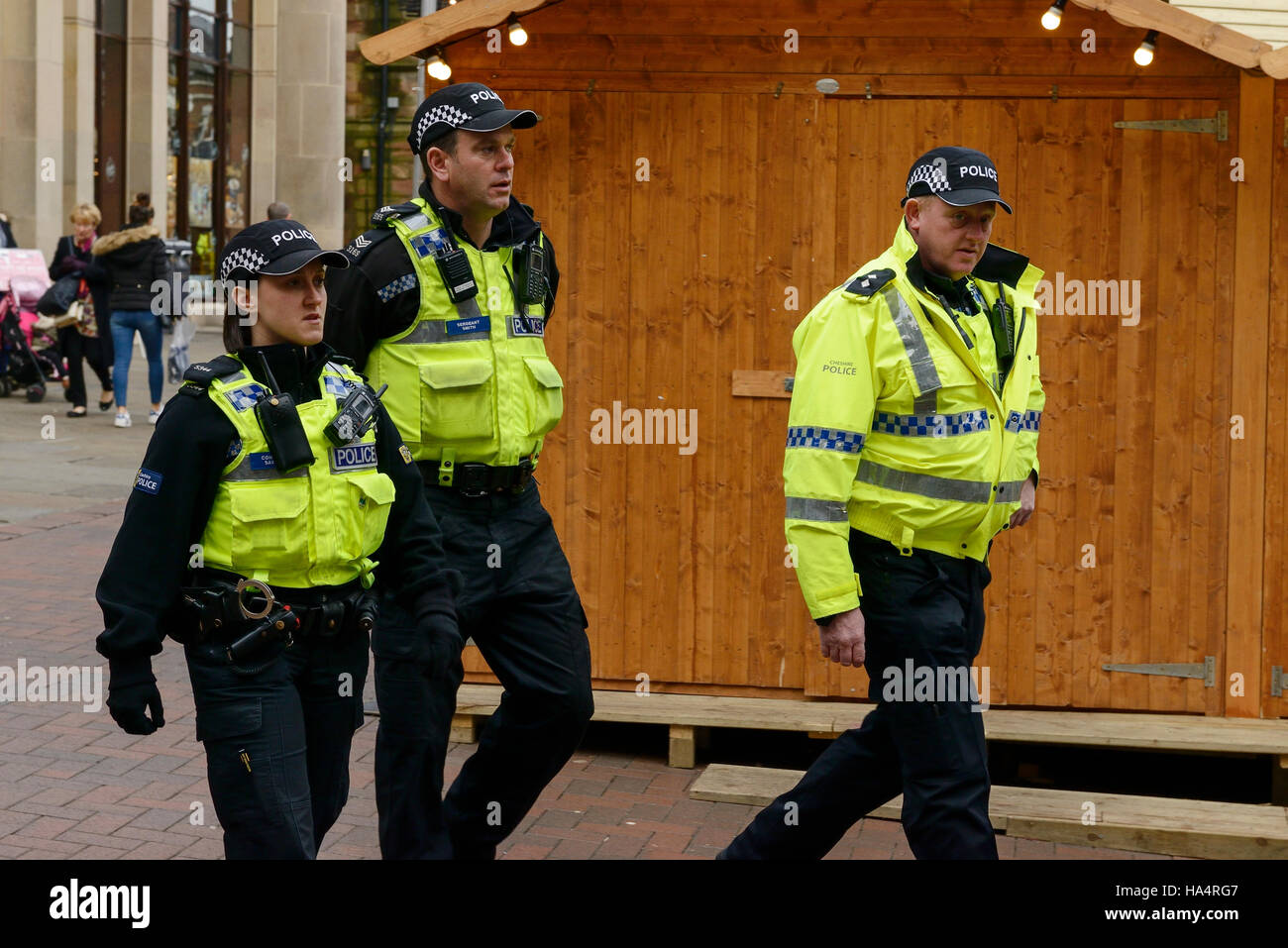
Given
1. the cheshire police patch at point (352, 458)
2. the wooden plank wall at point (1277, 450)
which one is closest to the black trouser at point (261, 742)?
the cheshire police patch at point (352, 458)

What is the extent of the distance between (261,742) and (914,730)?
1581 millimetres

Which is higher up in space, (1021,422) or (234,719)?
(1021,422)

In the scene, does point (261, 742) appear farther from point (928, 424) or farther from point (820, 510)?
point (928, 424)

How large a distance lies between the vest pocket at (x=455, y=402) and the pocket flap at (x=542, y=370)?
0.14 metres

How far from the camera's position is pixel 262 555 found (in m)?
3.90

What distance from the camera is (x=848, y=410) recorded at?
4.40 m

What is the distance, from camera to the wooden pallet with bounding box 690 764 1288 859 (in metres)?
5.90

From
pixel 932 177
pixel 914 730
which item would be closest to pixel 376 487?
pixel 914 730

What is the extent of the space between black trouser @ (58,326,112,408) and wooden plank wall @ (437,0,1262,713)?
1037 centimetres

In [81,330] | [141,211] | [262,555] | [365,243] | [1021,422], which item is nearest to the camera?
[262,555]

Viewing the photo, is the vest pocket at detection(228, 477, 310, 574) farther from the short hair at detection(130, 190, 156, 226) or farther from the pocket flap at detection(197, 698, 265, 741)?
the short hair at detection(130, 190, 156, 226)

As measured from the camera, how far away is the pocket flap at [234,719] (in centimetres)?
388

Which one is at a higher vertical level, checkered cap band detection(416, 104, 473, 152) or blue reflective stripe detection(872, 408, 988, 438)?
checkered cap band detection(416, 104, 473, 152)
